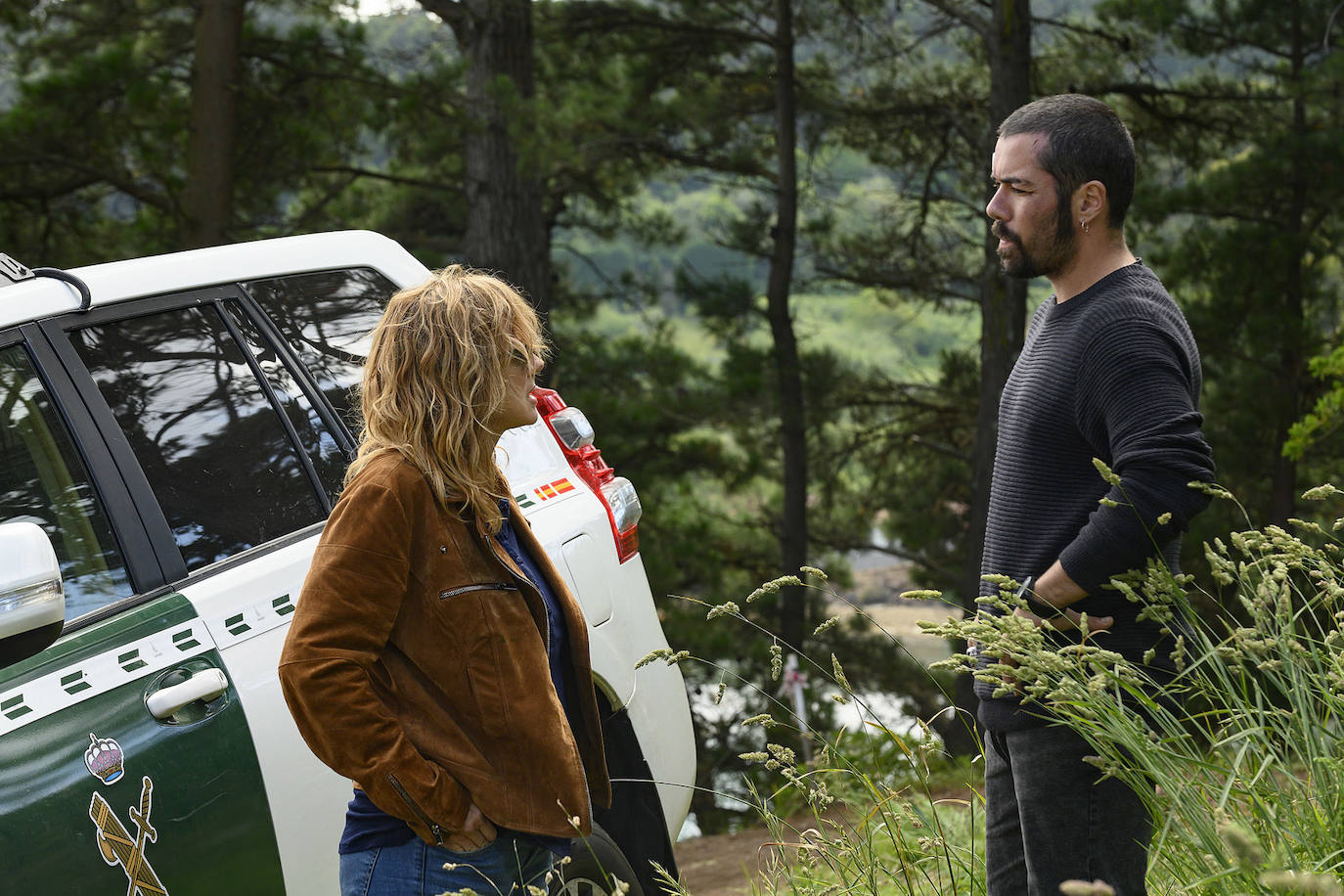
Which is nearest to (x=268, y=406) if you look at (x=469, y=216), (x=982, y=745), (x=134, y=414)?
(x=134, y=414)

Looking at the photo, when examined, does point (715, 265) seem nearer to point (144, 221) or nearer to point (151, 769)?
point (144, 221)

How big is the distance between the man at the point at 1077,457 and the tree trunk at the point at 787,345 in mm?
14804

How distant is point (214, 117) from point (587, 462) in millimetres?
7307

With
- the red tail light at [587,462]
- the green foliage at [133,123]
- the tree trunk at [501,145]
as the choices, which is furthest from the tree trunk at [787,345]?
the red tail light at [587,462]

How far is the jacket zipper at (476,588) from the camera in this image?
222 centimetres

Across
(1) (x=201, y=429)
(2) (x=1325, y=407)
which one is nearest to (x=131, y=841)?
(1) (x=201, y=429)

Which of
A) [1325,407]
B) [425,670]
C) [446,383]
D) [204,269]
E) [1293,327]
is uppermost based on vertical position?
[204,269]

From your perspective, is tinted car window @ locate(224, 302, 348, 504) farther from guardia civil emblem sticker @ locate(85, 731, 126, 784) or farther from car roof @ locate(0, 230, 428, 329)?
guardia civil emblem sticker @ locate(85, 731, 126, 784)

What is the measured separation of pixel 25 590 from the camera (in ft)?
6.45

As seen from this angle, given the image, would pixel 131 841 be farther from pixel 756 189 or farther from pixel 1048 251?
pixel 756 189

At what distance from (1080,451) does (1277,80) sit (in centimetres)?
1272

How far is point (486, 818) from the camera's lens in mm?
2268

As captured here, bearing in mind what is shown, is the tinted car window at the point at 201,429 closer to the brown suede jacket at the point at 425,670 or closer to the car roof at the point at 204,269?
the car roof at the point at 204,269

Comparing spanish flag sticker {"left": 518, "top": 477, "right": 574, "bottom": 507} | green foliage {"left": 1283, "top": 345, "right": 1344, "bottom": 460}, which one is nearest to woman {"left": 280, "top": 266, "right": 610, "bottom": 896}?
spanish flag sticker {"left": 518, "top": 477, "right": 574, "bottom": 507}
